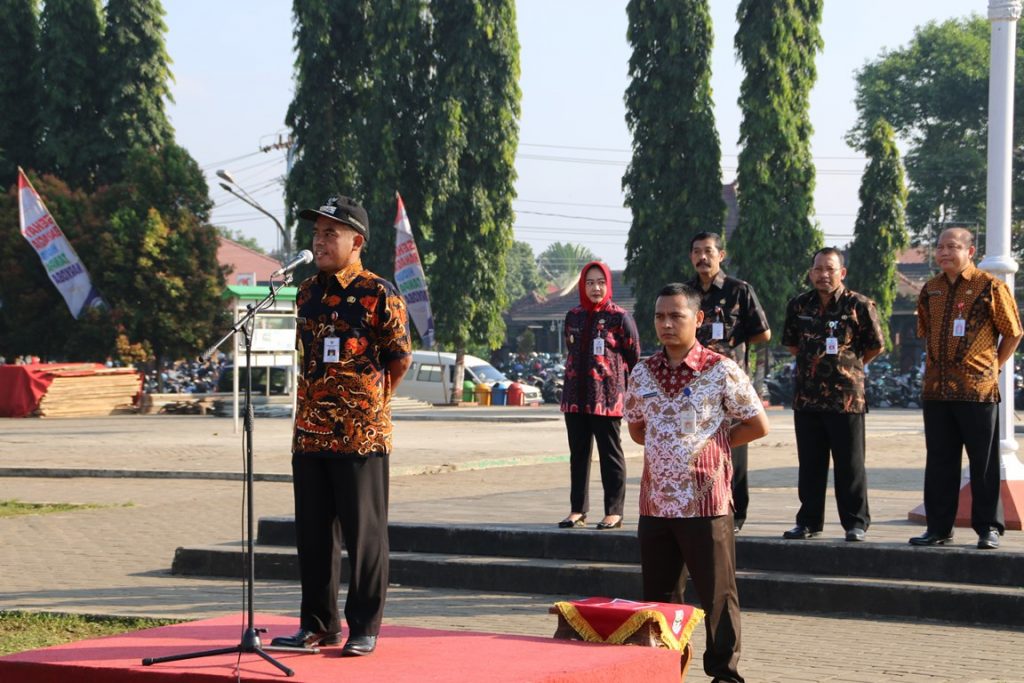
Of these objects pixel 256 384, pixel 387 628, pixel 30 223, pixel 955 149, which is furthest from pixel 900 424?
pixel 955 149

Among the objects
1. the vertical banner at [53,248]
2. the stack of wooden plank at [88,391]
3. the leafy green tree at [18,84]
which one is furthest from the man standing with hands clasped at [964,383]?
the leafy green tree at [18,84]

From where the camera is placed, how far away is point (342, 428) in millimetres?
5969

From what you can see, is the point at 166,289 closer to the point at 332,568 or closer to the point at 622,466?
the point at 622,466

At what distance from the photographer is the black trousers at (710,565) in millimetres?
6047

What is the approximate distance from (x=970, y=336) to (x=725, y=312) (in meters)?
1.51

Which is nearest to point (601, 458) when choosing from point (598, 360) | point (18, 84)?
point (598, 360)

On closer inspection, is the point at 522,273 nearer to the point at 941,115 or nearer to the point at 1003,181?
the point at 941,115

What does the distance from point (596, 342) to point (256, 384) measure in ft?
99.8

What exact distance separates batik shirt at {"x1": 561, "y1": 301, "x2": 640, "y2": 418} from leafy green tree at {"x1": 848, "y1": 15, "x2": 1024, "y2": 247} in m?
51.4

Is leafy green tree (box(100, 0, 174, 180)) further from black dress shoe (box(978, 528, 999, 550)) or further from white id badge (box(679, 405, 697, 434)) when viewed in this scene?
white id badge (box(679, 405, 697, 434))

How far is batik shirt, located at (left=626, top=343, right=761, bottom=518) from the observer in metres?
6.06

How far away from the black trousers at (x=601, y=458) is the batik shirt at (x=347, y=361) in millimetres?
3895

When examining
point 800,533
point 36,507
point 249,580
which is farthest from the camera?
point 36,507

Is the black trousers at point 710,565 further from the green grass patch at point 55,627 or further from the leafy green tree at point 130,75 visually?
the leafy green tree at point 130,75
